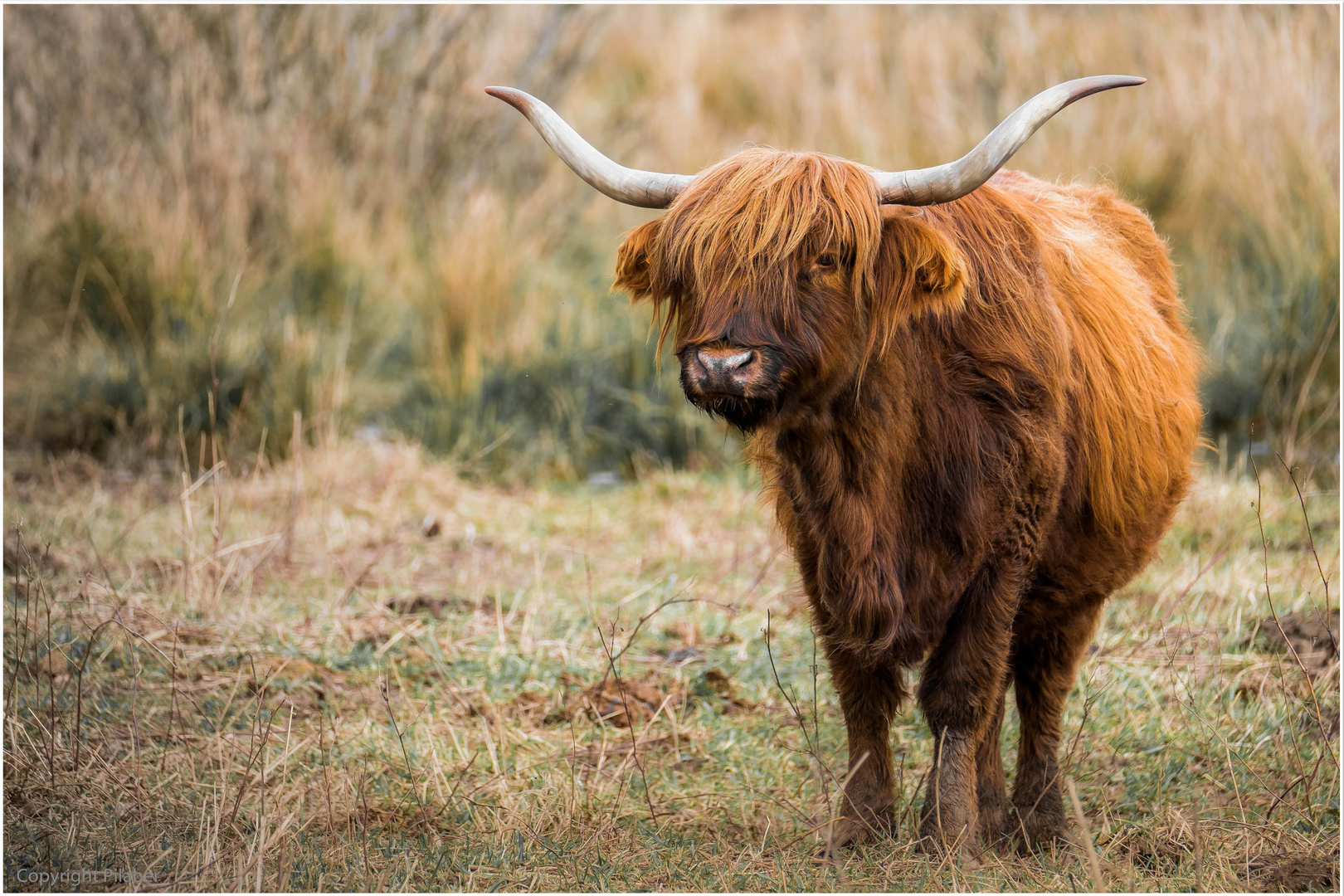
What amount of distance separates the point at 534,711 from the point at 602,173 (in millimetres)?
1791

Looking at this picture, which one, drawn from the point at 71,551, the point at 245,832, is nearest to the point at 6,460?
the point at 71,551

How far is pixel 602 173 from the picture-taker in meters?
2.83

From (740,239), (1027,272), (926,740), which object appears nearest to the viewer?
(740,239)

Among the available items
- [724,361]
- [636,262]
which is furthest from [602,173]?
[724,361]

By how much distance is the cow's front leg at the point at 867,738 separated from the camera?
3021 millimetres

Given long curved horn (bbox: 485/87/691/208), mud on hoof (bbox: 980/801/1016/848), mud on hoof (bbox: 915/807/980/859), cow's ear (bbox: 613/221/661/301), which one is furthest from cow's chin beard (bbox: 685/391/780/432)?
mud on hoof (bbox: 980/801/1016/848)

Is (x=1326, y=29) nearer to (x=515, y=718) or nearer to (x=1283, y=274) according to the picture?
(x=1283, y=274)

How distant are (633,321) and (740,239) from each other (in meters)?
5.08

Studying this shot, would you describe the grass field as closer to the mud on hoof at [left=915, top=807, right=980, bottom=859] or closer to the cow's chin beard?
the mud on hoof at [left=915, top=807, right=980, bottom=859]

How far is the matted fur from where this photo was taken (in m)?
2.59

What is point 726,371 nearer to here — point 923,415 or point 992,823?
point 923,415

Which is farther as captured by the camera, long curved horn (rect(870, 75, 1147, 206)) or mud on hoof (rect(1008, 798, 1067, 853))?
mud on hoof (rect(1008, 798, 1067, 853))

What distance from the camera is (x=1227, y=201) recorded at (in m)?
7.82

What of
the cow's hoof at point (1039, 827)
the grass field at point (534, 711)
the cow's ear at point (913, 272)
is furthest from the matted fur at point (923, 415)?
the grass field at point (534, 711)
